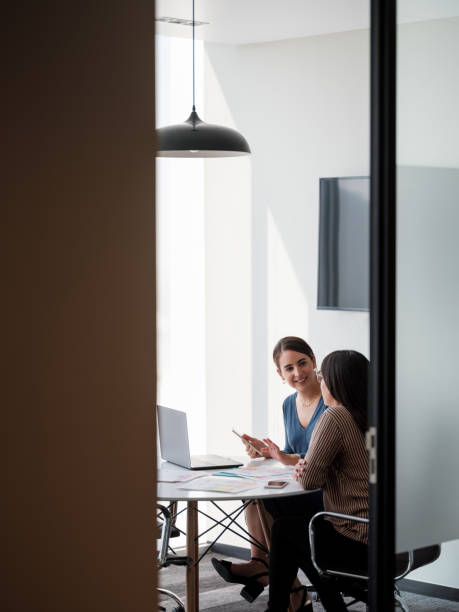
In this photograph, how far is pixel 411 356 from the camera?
2.75 meters

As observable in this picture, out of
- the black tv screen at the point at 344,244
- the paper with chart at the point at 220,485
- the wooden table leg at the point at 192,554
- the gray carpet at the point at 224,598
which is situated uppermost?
the black tv screen at the point at 344,244

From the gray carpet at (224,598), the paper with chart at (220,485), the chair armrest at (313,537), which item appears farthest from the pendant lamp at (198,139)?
the gray carpet at (224,598)

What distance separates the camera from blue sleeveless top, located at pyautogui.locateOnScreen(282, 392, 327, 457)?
4.42 meters

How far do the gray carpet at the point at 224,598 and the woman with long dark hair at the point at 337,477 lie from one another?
2.56 feet

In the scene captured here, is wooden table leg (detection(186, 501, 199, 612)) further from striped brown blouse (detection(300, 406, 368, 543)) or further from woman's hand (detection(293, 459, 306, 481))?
striped brown blouse (detection(300, 406, 368, 543))

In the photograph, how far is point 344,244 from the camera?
5.00 meters

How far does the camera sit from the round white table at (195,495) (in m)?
3.63

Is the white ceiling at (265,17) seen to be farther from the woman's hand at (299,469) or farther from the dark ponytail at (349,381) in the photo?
the woman's hand at (299,469)

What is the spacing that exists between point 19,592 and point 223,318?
11.8 feet

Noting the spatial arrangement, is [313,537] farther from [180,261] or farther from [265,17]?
[265,17]

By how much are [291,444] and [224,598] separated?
87 cm

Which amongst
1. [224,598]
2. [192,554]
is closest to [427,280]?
[192,554]

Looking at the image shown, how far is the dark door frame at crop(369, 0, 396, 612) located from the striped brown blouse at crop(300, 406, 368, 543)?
1010 mm

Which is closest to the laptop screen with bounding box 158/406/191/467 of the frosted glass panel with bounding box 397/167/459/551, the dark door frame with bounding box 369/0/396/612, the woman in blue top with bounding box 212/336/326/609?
the woman in blue top with bounding box 212/336/326/609
